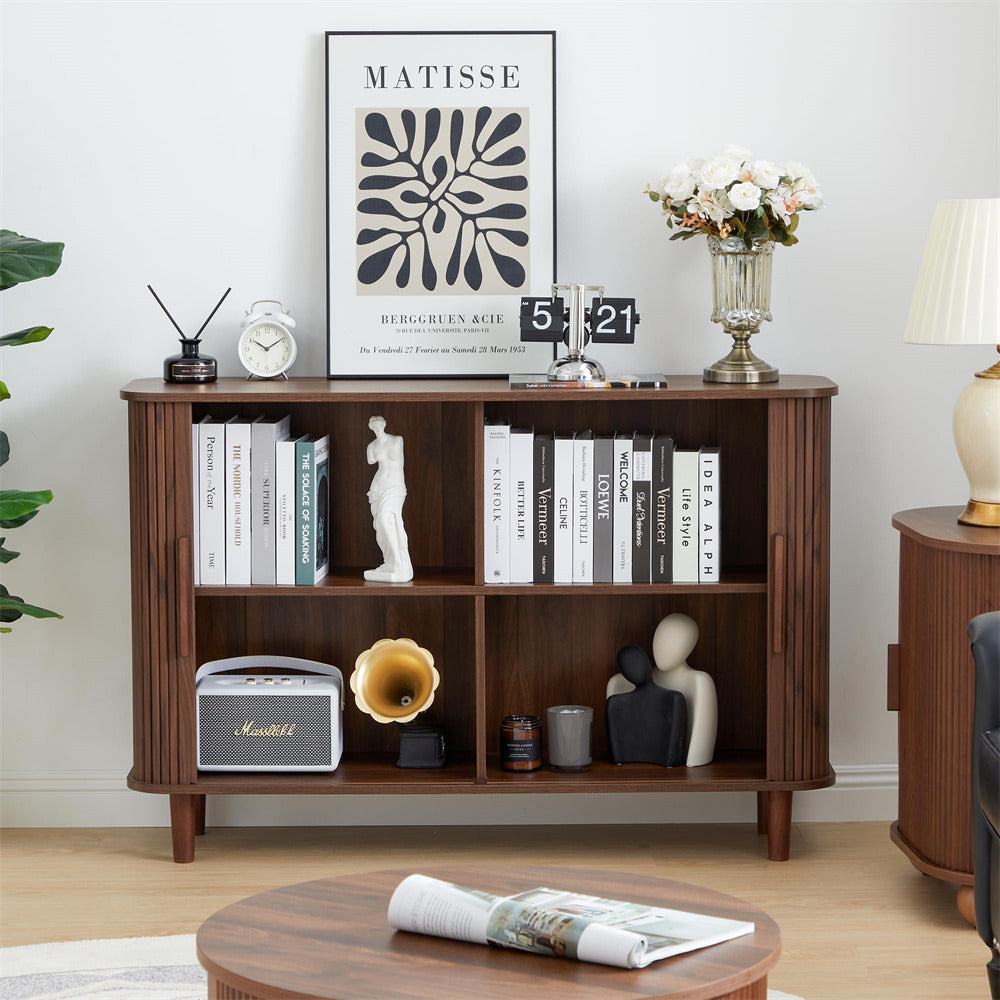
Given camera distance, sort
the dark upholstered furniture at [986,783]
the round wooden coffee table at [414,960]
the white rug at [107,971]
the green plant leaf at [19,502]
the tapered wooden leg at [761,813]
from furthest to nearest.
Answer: the tapered wooden leg at [761,813] → the green plant leaf at [19,502] → the white rug at [107,971] → the dark upholstered furniture at [986,783] → the round wooden coffee table at [414,960]

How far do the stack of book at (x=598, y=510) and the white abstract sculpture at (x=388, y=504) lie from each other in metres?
0.19

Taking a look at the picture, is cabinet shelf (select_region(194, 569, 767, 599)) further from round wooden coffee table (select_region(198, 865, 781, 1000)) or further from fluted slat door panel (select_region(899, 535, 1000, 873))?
round wooden coffee table (select_region(198, 865, 781, 1000))

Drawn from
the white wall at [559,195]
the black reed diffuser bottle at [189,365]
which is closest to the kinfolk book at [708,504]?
the white wall at [559,195]

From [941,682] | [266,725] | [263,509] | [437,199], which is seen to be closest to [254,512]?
[263,509]

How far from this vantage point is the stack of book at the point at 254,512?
2.86m

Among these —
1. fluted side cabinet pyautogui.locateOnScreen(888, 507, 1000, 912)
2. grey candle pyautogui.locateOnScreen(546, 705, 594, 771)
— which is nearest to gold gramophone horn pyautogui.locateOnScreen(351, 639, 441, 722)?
grey candle pyautogui.locateOnScreen(546, 705, 594, 771)

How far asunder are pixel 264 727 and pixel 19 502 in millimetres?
696

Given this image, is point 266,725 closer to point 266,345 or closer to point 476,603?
point 476,603

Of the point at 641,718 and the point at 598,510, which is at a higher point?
the point at 598,510

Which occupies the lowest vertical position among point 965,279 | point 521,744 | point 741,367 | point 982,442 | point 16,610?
point 521,744

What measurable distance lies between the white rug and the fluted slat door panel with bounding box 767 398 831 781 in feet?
2.22

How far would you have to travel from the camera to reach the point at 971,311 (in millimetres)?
2475

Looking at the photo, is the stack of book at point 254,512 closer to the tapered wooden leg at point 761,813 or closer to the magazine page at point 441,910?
the tapered wooden leg at point 761,813

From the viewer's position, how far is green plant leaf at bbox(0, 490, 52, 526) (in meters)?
2.72
